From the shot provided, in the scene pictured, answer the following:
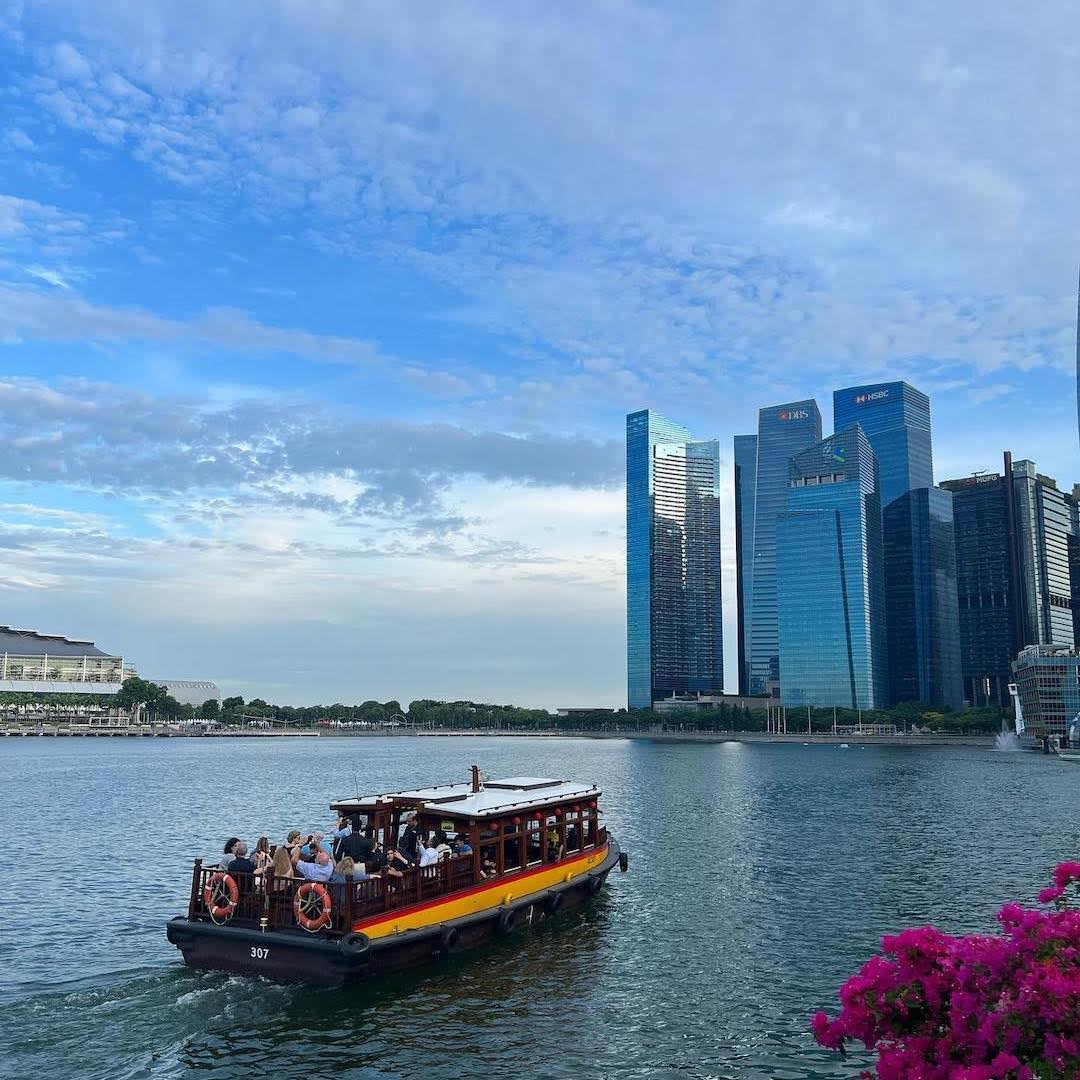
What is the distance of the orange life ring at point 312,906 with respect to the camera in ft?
79.7

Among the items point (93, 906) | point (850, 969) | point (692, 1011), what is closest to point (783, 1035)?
point (692, 1011)

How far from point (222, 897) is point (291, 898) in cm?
186

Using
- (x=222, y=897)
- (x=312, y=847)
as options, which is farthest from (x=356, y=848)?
(x=222, y=897)

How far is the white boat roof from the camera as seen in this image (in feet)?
101

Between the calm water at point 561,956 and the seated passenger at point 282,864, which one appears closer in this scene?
the calm water at point 561,956

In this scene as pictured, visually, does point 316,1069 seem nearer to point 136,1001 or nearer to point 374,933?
point 374,933

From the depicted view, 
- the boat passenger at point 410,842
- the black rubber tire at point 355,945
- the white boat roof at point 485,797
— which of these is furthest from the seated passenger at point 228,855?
the white boat roof at point 485,797

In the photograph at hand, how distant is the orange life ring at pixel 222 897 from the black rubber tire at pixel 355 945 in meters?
3.28

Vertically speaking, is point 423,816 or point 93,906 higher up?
point 423,816

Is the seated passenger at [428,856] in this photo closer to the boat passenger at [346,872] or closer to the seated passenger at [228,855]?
the boat passenger at [346,872]

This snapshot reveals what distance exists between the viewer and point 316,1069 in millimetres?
20453

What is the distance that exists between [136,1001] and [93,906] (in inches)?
566

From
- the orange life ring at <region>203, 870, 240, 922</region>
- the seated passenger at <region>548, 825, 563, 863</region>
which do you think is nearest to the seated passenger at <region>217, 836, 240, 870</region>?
the orange life ring at <region>203, 870, 240, 922</region>

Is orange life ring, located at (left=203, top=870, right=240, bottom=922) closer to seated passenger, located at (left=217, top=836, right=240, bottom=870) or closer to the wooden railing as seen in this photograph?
the wooden railing
